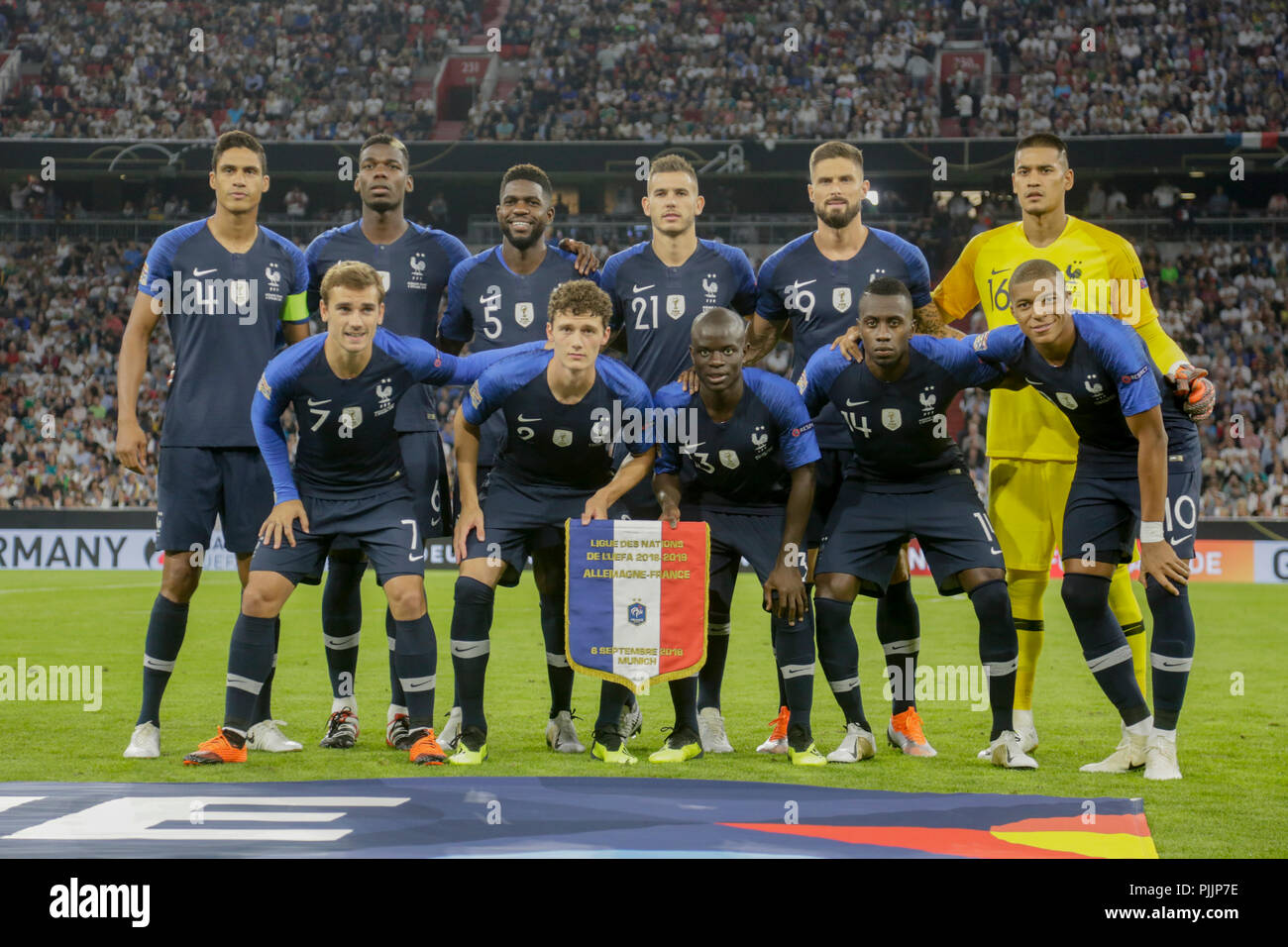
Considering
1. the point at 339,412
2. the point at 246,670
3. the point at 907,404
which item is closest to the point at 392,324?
the point at 339,412

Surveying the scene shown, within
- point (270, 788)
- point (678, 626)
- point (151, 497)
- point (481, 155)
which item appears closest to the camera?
point (270, 788)

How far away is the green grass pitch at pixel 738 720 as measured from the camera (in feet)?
16.7

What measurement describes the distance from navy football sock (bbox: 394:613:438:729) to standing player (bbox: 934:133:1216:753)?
2547 mm

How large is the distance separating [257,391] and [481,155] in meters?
19.1

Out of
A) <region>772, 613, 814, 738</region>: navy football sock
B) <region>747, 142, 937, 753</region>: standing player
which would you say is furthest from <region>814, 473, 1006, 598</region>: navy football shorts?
<region>747, 142, 937, 753</region>: standing player

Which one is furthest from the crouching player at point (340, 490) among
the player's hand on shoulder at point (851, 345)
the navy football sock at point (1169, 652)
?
the navy football sock at point (1169, 652)

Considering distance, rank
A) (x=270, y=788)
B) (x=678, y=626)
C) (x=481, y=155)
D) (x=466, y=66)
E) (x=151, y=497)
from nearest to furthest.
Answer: (x=270, y=788)
(x=678, y=626)
(x=151, y=497)
(x=481, y=155)
(x=466, y=66)

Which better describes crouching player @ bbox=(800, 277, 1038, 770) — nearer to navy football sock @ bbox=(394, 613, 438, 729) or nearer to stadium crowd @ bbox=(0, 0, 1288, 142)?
navy football sock @ bbox=(394, 613, 438, 729)

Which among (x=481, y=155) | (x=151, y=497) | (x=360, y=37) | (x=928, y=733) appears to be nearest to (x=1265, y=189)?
(x=481, y=155)

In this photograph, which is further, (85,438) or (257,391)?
(85,438)

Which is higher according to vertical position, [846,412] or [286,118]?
[286,118]

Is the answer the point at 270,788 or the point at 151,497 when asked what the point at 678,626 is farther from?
the point at 151,497

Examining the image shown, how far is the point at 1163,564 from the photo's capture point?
5.33 metres

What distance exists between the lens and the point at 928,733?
669 cm
